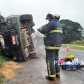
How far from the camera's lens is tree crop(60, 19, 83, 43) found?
3191 inches

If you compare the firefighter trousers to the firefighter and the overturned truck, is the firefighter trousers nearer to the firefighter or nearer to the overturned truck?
the firefighter

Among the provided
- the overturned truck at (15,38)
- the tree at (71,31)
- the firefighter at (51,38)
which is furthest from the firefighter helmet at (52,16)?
the tree at (71,31)

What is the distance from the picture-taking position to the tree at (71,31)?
266 ft

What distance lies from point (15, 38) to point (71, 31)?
71177 mm

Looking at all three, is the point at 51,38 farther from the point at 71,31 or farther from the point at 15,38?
the point at 71,31

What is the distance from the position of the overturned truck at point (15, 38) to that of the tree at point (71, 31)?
2510 inches

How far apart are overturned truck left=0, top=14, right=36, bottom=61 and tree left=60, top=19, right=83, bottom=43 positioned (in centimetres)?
6376

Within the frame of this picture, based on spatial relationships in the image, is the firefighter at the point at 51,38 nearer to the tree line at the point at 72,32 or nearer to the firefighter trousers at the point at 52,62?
the firefighter trousers at the point at 52,62

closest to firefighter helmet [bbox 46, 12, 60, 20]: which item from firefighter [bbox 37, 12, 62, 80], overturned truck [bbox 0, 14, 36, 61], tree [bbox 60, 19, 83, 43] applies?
firefighter [bbox 37, 12, 62, 80]

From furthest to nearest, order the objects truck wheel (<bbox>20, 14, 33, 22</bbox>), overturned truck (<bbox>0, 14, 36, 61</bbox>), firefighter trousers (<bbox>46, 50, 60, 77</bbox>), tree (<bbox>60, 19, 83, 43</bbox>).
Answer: tree (<bbox>60, 19, 83, 43</bbox>) < truck wheel (<bbox>20, 14, 33, 22</bbox>) < overturned truck (<bbox>0, 14, 36, 61</bbox>) < firefighter trousers (<bbox>46, 50, 60, 77</bbox>)

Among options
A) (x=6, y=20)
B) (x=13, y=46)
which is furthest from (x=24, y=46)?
(x=6, y=20)

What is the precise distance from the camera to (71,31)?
85125 mm

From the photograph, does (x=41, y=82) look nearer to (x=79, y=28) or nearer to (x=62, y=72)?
(x=62, y=72)

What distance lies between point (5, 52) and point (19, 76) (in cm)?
509
